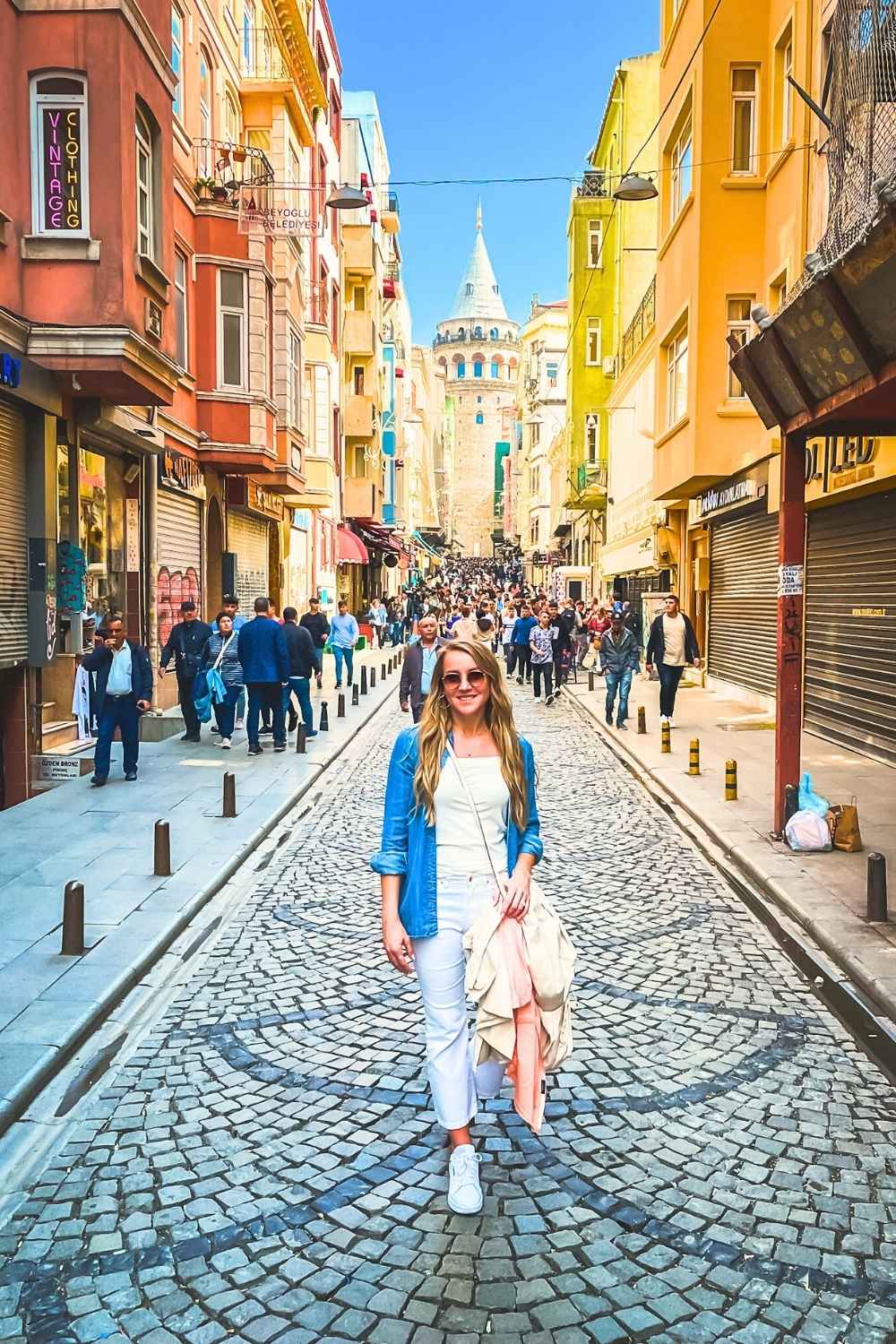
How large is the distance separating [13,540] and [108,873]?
497 cm

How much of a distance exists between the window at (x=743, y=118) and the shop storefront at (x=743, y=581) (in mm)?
5447

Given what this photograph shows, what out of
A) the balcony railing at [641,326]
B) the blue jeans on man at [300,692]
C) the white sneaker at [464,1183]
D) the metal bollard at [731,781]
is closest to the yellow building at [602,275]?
the balcony railing at [641,326]

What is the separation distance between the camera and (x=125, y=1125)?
4453 millimetres

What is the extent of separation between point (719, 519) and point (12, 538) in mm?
15217

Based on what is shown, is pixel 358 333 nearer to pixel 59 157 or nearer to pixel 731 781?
pixel 59 157

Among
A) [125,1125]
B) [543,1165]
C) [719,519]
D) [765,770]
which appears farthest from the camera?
[719,519]

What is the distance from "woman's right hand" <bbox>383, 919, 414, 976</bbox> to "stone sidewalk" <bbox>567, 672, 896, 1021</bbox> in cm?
301

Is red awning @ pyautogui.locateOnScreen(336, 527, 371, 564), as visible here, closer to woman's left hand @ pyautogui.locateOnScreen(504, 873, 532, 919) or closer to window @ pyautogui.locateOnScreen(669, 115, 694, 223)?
window @ pyautogui.locateOnScreen(669, 115, 694, 223)

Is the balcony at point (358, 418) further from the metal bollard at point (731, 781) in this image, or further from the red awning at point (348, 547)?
the metal bollard at point (731, 781)

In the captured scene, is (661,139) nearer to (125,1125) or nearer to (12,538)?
(12,538)

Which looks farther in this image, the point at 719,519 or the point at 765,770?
the point at 719,519

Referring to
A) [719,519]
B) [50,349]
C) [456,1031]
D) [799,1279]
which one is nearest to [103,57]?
[50,349]

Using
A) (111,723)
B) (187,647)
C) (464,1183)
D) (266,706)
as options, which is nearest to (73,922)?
(464,1183)

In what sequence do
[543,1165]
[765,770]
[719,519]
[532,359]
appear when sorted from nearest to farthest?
[543,1165], [765,770], [719,519], [532,359]
